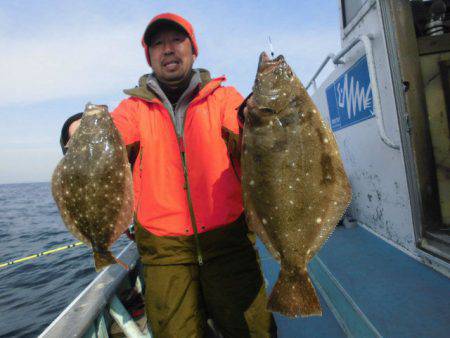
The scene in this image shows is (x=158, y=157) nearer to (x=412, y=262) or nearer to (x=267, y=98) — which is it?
(x=267, y=98)

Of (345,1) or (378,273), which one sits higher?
(345,1)

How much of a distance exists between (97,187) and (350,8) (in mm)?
4090

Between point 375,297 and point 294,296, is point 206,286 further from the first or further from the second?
point 375,297

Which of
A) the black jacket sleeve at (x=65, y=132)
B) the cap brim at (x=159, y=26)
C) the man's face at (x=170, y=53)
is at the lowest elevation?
the black jacket sleeve at (x=65, y=132)

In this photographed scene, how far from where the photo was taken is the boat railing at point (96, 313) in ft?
7.54

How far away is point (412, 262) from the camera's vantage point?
11.1 ft

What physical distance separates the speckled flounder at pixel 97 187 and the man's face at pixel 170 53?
0.77m

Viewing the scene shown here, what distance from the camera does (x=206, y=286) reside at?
226 cm

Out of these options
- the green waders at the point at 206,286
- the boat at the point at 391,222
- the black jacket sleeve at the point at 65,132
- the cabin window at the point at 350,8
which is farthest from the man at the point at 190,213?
the cabin window at the point at 350,8

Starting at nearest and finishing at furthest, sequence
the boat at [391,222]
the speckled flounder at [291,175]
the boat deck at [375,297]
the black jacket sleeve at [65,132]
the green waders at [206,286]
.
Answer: the speckled flounder at [291,175] < the black jacket sleeve at [65,132] < the green waders at [206,286] < the boat deck at [375,297] < the boat at [391,222]

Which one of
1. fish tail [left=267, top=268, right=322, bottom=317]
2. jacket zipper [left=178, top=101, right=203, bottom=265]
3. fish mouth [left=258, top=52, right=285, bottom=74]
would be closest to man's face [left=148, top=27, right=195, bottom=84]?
jacket zipper [left=178, top=101, right=203, bottom=265]

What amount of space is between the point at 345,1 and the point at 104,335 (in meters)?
4.79

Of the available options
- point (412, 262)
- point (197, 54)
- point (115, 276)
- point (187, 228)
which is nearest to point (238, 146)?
point (187, 228)

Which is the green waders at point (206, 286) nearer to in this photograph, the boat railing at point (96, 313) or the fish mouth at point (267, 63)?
the boat railing at point (96, 313)
